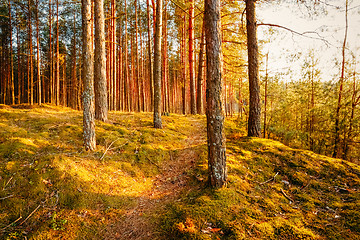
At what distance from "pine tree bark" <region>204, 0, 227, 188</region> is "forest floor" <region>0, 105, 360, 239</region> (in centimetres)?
89

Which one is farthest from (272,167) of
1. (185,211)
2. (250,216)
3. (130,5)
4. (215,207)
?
(130,5)

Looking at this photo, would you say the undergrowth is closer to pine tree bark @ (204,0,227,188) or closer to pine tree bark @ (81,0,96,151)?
pine tree bark @ (204,0,227,188)

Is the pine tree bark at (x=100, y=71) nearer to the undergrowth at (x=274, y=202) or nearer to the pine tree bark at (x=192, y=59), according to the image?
the undergrowth at (x=274, y=202)

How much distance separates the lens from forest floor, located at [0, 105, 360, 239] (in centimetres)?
299

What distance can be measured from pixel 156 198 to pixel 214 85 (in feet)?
10.3

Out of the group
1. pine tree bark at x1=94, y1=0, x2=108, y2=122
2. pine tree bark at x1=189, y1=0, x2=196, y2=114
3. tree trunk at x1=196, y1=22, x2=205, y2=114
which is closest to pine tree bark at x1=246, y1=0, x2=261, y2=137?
pine tree bark at x1=189, y1=0, x2=196, y2=114

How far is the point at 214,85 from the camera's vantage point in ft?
12.1

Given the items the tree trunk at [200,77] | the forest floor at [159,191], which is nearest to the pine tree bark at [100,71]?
the forest floor at [159,191]

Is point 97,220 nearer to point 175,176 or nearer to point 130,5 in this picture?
point 175,176

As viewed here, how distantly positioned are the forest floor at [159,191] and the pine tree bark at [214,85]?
35.0 inches

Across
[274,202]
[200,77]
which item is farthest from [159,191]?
[200,77]

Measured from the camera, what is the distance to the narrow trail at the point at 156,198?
3217 mm

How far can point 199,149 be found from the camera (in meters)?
6.46

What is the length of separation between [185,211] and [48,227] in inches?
99.4
